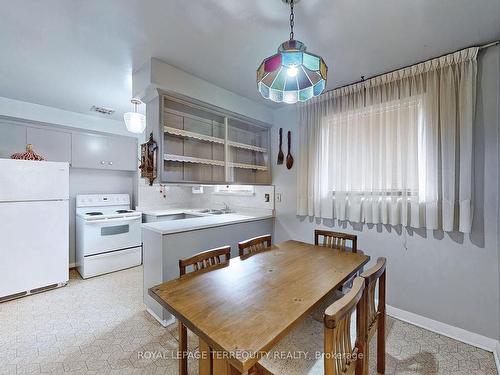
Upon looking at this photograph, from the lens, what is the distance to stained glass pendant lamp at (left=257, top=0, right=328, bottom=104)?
4.05 feet

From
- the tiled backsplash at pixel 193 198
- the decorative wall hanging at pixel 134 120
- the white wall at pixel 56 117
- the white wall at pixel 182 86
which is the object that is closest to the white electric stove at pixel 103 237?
the tiled backsplash at pixel 193 198

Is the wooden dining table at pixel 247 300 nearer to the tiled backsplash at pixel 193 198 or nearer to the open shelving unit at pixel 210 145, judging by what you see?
the open shelving unit at pixel 210 145

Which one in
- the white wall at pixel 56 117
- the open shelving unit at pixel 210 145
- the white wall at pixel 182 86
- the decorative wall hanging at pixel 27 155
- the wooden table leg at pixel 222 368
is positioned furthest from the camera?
the white wall at pixel 56 117

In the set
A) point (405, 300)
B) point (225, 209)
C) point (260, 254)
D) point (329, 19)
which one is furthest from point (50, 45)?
point (405, 300)

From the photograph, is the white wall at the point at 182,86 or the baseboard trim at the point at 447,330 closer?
the baseboard trim at the point at 447,330

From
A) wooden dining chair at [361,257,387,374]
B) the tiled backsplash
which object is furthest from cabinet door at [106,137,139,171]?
wooden dining chair at [361,257,387,374]

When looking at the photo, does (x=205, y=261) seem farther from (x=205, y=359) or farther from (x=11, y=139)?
(x=11, y=139)

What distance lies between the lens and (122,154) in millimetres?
4043

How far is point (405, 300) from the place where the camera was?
220 cm

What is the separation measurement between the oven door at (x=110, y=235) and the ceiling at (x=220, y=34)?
6.30 feet

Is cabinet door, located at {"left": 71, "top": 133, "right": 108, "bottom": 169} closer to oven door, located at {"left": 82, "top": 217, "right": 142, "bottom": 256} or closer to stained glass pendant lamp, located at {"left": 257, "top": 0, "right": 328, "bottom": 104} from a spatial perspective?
oven door, located at {"left": 82, "top": 217, "right": 142, "bottom": 256}

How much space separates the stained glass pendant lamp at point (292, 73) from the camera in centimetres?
123

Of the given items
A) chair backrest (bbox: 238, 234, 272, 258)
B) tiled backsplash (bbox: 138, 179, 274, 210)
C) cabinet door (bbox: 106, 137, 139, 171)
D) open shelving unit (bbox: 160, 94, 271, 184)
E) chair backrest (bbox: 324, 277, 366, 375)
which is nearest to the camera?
chair backrest (bbox: 324, 277, 366, 375)

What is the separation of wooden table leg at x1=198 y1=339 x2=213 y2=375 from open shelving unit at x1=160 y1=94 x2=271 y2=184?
63.1 inches
